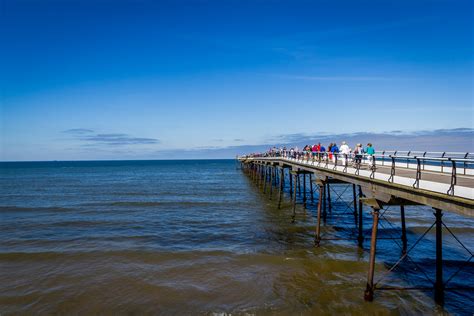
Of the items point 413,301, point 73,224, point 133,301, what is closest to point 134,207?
point 73,224

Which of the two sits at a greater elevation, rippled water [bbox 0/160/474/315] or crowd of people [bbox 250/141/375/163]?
crowd of people [bbox 250/141/375/163]

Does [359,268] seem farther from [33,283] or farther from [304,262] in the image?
[33,283]

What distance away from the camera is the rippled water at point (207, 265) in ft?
34.6

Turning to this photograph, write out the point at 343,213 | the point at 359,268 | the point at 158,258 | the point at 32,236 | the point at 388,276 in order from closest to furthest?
1. the point at 388,276
2. the point at 359,268
3. the point at 158,258
4. the point at 32,236
5. the point at 343,213

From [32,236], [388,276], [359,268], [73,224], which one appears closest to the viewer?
[388,276]

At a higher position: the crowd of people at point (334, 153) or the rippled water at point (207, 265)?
the crowd of people at point (334, 153)

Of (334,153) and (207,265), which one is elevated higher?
(334,153)

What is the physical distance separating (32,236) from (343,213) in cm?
2001

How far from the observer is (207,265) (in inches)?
552

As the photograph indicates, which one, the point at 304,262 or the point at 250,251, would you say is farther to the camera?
the point at 250,251

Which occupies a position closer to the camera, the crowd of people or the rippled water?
the rippled water

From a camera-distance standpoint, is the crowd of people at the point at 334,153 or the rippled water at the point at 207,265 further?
the crowd of people at the point at 334,153

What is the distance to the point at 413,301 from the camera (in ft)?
34.1

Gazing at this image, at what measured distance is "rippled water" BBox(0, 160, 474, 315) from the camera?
415 inches
